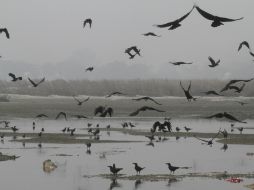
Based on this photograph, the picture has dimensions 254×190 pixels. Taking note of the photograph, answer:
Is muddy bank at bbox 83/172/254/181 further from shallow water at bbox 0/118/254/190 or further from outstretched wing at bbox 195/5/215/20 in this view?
outstretched wing at bbox 195/5/215/20

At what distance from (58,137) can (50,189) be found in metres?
27.3

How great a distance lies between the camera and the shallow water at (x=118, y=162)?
28.9 m

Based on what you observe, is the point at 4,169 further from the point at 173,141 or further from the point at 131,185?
the point at 173,141

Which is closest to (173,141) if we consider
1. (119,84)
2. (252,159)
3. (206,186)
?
(252,159)

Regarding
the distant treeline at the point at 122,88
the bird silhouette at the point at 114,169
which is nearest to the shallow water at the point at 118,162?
the bird silhouette at the point at 114,169

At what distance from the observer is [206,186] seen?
2825 centimetres

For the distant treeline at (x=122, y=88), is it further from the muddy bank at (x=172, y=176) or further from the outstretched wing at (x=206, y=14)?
the outstretched wing at (x=206, y=14)

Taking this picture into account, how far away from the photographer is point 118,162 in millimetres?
37344

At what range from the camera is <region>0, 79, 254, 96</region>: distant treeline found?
153000 mm

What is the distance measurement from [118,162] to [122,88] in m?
124

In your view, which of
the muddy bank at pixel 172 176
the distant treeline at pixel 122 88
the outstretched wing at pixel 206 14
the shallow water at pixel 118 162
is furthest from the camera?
the distant treeline at pixel 122 88

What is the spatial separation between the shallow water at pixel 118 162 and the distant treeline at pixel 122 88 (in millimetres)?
99961

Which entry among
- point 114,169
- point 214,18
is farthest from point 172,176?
point 214,18

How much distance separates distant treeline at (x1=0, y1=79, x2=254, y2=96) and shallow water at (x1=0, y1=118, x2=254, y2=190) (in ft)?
328
